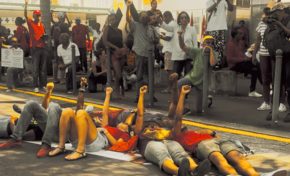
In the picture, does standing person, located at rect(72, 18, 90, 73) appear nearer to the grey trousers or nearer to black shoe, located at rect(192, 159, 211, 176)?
the grey trousers

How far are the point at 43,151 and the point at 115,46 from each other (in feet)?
15.3

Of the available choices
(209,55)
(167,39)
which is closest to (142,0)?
(167,39)

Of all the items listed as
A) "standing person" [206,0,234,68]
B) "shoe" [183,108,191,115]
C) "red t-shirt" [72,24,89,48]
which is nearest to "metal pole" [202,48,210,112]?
"shoe" [183,108,191,115]

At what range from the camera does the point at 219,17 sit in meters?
11.0

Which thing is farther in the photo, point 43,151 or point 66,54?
point 66,54

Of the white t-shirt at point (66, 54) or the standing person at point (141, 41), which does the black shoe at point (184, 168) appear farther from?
the white t-shirt at point (66, 54)

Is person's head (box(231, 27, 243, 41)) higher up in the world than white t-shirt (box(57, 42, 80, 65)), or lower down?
higher up

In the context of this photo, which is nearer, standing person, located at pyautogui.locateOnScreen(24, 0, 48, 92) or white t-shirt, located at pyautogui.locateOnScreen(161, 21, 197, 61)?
white t-shirt, located at pyautogui.locateOnScreen(161, 21, 197, 61)

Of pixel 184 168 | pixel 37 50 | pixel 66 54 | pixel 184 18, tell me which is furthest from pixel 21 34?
pixel 184 168

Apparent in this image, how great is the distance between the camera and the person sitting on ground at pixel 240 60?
10086 millimetres

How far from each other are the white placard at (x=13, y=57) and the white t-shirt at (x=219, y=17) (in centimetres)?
463

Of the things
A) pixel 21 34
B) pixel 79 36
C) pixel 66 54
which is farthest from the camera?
pixel 79 36

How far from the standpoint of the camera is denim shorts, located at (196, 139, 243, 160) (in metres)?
4.79

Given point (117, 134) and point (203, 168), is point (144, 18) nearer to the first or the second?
point (117, 134)
